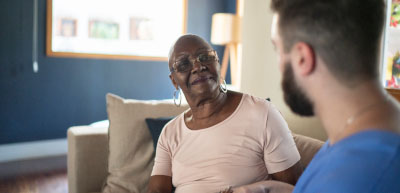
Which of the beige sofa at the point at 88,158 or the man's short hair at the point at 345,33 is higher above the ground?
the man's short hair at the point at 345,33

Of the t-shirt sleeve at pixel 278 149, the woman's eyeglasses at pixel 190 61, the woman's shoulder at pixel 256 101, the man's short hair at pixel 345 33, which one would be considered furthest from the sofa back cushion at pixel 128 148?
the man's short hair at pixel 345 33

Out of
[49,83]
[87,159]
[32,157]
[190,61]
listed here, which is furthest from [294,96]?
[32,157]

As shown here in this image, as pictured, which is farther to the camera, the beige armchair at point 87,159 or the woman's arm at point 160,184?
the beige armchair at point 87,159

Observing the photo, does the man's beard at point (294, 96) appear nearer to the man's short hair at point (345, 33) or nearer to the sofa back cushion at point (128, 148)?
the man's short hair at point (345, 33)

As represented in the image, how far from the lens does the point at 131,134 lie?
1.87m

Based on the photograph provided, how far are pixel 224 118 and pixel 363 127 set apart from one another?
86 cm

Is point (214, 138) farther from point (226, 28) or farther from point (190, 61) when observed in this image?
point (226, 28)

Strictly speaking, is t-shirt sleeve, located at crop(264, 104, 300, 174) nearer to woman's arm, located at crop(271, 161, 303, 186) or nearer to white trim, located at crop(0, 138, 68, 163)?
woman's arm, located at crop(271, 161, 303, 186)

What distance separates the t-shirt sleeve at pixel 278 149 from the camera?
1.26 metres

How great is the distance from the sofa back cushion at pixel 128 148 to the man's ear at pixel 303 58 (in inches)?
53.2

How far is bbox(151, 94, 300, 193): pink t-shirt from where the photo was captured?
128 cm

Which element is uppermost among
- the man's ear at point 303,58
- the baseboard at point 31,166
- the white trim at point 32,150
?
the man's ear at point 303,58

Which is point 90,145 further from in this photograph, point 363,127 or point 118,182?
point 363,127

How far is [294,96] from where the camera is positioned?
0.67 metres
